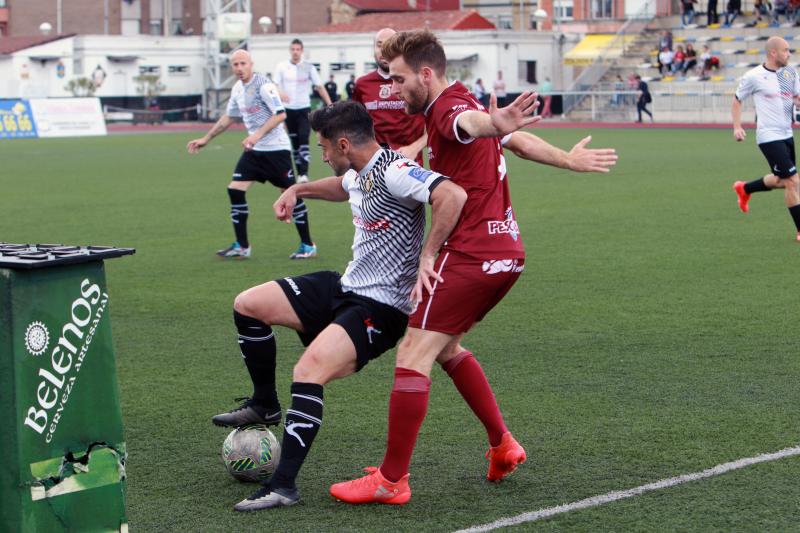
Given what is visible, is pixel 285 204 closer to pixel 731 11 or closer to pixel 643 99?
pixel 643 99

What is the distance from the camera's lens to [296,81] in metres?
21.4

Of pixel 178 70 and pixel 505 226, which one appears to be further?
pixel 178 70

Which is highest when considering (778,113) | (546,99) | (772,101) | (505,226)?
(546,99)

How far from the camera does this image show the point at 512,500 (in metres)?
5.25

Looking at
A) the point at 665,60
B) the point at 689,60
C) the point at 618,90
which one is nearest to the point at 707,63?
the point at 689,60

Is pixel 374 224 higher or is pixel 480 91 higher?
pixel 480 91

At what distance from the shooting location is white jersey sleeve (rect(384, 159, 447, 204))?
16.9ft

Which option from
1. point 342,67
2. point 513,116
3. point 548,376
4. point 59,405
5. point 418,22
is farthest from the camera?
point 418,22

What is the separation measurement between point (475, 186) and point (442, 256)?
327 millimetres

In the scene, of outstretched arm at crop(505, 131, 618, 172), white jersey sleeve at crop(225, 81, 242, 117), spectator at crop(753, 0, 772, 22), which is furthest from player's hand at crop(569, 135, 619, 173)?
spectator at crop(753, 0, 772, 22)

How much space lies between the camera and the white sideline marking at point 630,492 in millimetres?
4934

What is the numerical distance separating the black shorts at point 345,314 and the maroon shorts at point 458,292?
16 centimetres

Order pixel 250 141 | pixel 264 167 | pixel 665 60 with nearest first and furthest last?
1. pixel 250 141
2. pixel 264 167
3. pixel 665 60

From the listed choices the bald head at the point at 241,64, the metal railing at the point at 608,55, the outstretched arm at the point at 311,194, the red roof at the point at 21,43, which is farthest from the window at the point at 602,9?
the outstretched arm at the point at 311,194
